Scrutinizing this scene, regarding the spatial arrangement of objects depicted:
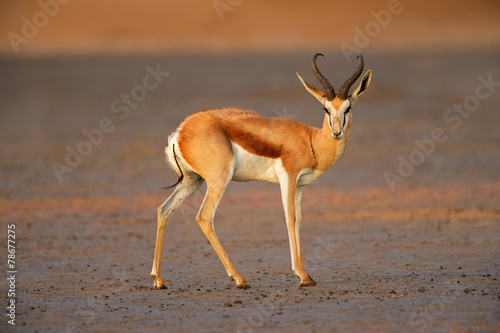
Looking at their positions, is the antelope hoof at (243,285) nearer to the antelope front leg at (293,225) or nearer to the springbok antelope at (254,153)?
the springbok antelope at (254,153)

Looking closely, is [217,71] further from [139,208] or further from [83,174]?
[139,208]

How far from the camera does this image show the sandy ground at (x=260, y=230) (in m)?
8.91

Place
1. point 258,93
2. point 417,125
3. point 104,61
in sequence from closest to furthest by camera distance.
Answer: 1. point 417,125
2. point 258,93
3. point 104,61

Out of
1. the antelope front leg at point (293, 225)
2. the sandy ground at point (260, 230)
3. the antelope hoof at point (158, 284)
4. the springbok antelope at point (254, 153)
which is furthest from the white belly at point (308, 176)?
the antelope hoof at point (158, 284)

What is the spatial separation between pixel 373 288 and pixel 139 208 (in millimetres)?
8263

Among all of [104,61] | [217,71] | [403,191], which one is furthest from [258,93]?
[403,191]

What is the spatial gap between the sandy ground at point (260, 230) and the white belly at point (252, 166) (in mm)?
1388

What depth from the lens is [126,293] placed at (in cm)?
1005

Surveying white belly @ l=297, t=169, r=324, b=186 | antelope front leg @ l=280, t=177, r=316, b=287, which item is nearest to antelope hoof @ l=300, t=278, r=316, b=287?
antelope front leg @ l=280, t=177, r=316, b=287

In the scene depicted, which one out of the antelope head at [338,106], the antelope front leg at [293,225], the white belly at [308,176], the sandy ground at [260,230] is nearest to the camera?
the sandy ground at [260,230]

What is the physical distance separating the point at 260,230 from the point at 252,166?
4398 mm

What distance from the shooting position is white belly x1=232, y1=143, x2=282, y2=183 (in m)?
10.5

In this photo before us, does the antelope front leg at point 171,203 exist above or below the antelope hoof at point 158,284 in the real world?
above

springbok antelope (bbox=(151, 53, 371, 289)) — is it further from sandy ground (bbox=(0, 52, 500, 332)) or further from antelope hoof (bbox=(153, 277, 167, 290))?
sandy ground (bbox=(0, 52, 500, 332))
